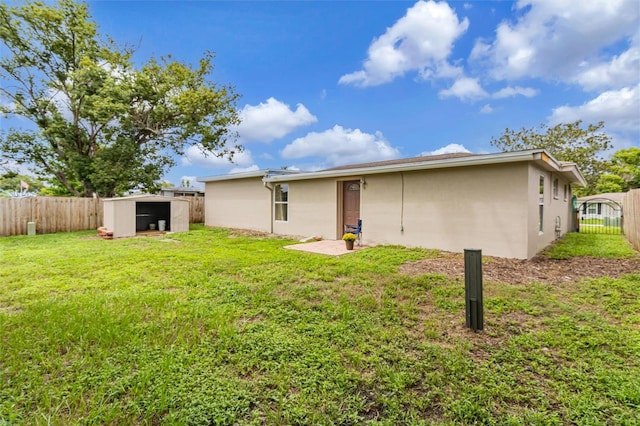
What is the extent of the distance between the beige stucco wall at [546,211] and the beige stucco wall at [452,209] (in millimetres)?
330

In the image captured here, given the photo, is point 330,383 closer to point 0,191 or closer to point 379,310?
point 379,310

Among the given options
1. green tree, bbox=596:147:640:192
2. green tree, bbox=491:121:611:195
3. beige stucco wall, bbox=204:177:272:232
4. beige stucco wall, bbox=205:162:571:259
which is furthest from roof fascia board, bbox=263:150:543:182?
green tree, bbox=596:147:640:192

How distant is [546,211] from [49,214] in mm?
17327

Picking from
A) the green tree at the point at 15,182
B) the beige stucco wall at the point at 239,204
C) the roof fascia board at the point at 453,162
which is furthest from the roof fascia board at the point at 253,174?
the green tree at the point at 15,182

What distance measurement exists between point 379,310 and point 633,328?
8.77 feet

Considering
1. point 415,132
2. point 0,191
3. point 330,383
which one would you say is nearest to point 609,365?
point 330,383

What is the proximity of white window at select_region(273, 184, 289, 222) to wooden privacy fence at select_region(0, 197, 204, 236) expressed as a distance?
25.8 feet

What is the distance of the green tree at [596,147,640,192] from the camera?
984 inches

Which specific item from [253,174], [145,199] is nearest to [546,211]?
[253,174]

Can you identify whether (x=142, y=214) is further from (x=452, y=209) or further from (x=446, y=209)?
(x=452, y=209)

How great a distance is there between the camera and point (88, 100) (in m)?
14.0

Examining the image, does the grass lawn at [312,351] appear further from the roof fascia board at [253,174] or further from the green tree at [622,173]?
the green tree at [622,173]

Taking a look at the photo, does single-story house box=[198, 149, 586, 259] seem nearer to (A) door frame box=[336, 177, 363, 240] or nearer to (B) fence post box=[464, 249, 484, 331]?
(A) door frame box=[336, 177, 363, 240]

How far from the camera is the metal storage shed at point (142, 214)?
34.9 ft
